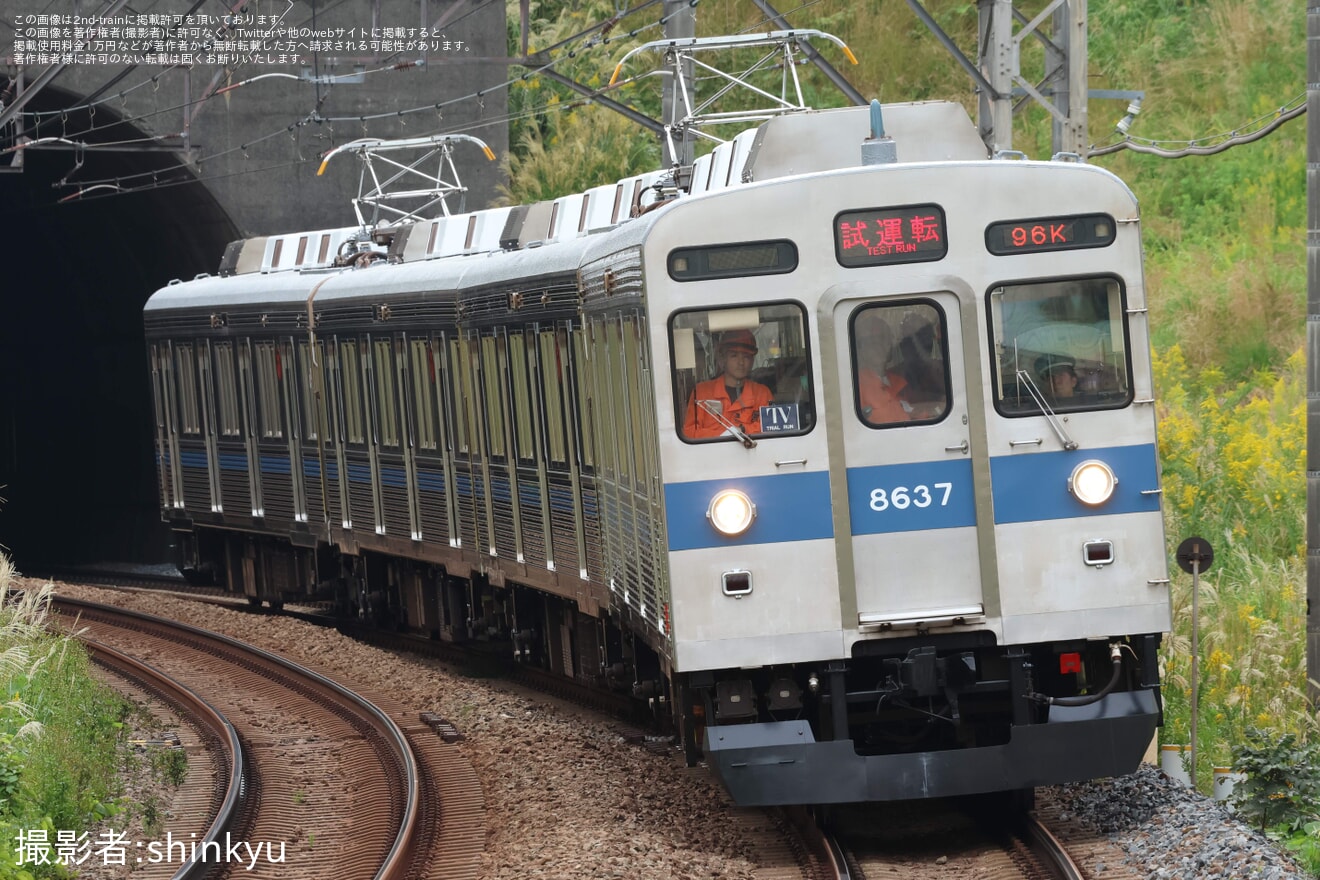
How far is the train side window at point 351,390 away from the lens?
698 inches

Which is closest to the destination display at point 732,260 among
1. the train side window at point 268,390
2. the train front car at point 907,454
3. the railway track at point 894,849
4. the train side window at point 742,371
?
the train front car at point 907,454

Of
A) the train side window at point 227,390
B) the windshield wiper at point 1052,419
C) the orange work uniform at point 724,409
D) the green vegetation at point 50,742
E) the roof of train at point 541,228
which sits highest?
the roof of train at point 541,228

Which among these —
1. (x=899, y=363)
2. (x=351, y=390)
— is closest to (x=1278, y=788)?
(x=899, y=363)

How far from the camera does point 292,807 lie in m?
11.0

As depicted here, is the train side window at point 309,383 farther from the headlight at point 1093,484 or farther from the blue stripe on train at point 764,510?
the headlight at point 1093,484

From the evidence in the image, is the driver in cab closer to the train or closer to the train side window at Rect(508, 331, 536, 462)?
the train

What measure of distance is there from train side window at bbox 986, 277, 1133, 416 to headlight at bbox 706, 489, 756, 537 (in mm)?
1142

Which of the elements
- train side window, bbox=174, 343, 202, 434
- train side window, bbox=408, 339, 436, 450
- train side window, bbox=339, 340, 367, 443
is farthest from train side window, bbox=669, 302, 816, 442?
train side window, bbox=174, 343, 202, 434

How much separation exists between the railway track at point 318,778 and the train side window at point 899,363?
9.06 ft

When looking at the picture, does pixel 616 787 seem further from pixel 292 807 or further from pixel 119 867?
pixel 119 867

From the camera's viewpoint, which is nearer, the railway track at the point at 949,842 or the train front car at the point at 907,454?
the railway track at the point at 949,842

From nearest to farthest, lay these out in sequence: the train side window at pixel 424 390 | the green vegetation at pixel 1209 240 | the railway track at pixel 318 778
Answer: the railway track at pixel 318 778
the green vegetation at pixel 1209 240
the train side window at pixel 424 390

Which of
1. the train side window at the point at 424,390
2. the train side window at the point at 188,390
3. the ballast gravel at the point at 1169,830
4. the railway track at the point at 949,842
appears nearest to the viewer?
the ballast gravel at the point at 1169,830

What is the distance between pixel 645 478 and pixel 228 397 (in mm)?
11938
